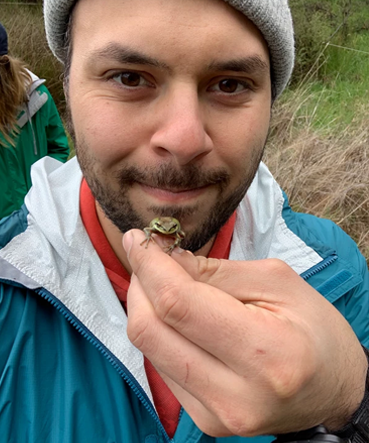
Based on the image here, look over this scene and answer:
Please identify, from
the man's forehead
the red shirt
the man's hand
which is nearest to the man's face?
the man's forehead

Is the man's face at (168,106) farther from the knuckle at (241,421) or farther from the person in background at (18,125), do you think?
the person in background at (18,125)

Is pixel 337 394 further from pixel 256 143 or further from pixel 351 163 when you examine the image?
pixel 351 163

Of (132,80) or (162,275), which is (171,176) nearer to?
(132,80)

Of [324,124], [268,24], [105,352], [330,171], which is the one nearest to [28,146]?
[105,352]

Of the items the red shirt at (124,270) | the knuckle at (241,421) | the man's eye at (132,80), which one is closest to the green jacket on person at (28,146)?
the red shirt at (124,270)

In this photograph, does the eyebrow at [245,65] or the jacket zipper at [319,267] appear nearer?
the eyebrow at [245,65]

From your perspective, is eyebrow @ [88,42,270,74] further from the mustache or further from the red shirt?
the red shirt

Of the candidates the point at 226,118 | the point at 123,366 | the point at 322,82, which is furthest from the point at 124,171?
the point at 322,82
